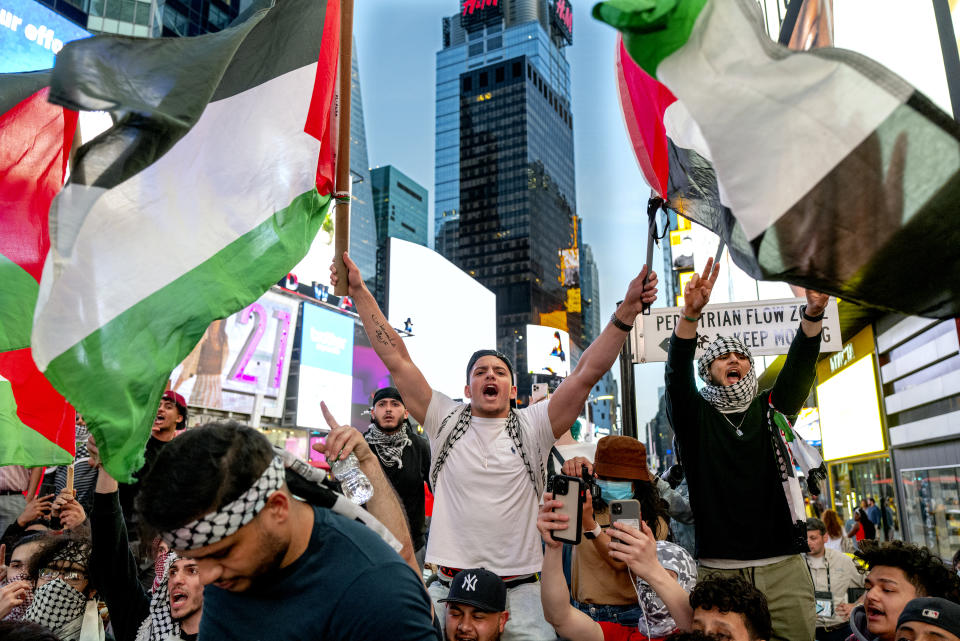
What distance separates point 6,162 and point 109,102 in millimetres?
1661

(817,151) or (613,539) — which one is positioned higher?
(817,151)

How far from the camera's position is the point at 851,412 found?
21359mm

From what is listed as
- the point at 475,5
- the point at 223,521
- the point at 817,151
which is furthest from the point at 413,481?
the point at 475,5

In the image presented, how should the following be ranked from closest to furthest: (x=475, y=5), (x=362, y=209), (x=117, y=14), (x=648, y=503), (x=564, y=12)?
(x=648, y=503) → (x=117, y=14) → (x=362, y=209) → (x=475, y=5) → (x=564, y=12)

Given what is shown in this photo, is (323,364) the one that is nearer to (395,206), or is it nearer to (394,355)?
(394,355)

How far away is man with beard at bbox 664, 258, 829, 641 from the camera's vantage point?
3.49m

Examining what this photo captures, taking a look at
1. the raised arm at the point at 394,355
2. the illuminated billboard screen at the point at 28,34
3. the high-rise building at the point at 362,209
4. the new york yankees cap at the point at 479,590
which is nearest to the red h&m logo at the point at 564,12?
the high-rise building at the point at 362,209

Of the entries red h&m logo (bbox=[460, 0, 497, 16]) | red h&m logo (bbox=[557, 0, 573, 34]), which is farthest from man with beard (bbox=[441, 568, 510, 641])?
red h&m logo (bbox=[557, 0, 573, 34])

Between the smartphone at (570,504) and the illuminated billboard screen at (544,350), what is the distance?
55.1m

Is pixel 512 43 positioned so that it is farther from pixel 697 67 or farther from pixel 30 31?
pixel 697 67

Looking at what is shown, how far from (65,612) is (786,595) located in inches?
152

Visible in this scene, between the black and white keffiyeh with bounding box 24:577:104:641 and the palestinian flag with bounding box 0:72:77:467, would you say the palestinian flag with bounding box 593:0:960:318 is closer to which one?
the palestinian flag with bounding box 0:72:77:467

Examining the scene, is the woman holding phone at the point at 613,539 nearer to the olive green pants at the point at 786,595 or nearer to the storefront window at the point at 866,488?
the olive green pants at the point at 786,595

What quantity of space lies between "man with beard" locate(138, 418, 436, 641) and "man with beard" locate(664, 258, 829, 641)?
2.11 meters
